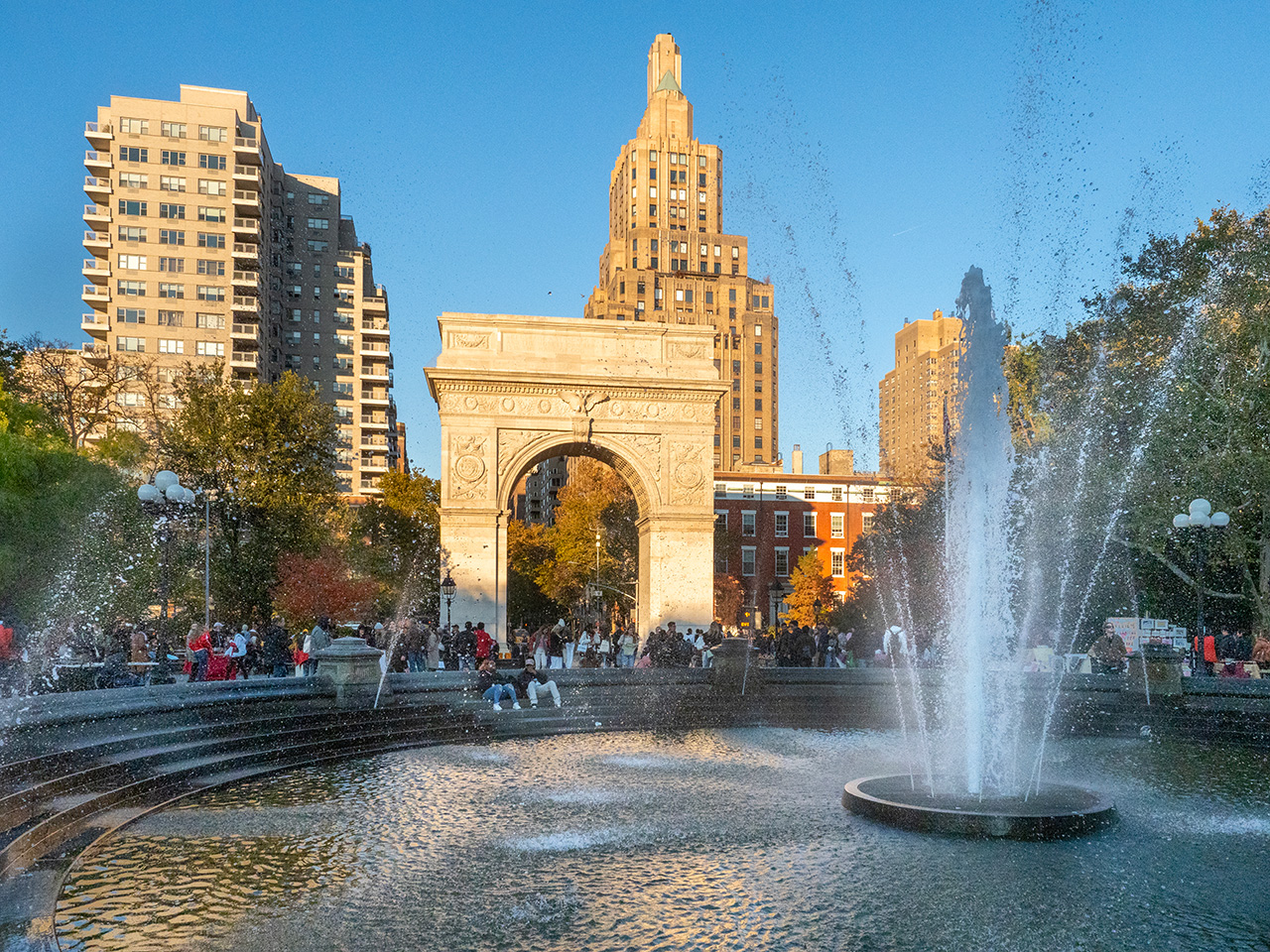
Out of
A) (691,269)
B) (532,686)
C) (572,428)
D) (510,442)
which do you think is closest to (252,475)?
(510,442)

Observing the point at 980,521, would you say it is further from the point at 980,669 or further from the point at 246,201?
the point at 246,201

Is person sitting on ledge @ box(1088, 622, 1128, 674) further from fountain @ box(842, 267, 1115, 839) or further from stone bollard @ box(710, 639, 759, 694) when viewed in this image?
fountain @ box(842, 267, 1115, 839)

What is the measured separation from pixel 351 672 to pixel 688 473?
20.2 metres

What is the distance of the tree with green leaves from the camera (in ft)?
109

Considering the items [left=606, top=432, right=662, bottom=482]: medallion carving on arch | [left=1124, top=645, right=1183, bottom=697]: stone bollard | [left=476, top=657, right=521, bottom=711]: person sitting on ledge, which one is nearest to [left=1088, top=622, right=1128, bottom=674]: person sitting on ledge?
[left=1124, top=645, right=1183, bottom=697]: stone bollard

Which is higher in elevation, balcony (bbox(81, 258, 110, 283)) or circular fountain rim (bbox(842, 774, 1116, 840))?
balcony (bbox(81, 258, 110, 283))

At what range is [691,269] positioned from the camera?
92.4 m

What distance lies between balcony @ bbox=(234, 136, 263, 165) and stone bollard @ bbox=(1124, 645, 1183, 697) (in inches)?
2269

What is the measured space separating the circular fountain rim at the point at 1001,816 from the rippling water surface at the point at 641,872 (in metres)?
0.17

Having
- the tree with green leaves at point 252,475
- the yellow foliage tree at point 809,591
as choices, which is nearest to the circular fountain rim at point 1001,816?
the tree with green leaves at point 252,475

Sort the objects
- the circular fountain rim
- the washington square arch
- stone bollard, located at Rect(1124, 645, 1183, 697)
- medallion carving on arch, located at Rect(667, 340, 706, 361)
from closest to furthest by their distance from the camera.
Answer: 1. the circular fountain rim
2. stone bollard, located at Rect(1124, 645, 1183, 697)
3. the washington square arch
4. medallion carving on arch, located at Rect(667, 340, 706, 361)

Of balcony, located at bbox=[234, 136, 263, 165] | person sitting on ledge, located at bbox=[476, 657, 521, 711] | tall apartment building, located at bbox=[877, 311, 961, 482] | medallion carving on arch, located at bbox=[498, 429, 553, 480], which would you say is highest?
balcony, located at bbox=[234, 136, 263, 165]

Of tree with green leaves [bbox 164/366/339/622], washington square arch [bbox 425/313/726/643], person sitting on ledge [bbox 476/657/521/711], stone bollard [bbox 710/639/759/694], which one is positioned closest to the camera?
person sitting on ledge [bbox 476/657/521/711]

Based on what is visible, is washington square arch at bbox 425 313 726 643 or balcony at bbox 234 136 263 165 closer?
washington square arch at bbox 425 313 726 643
